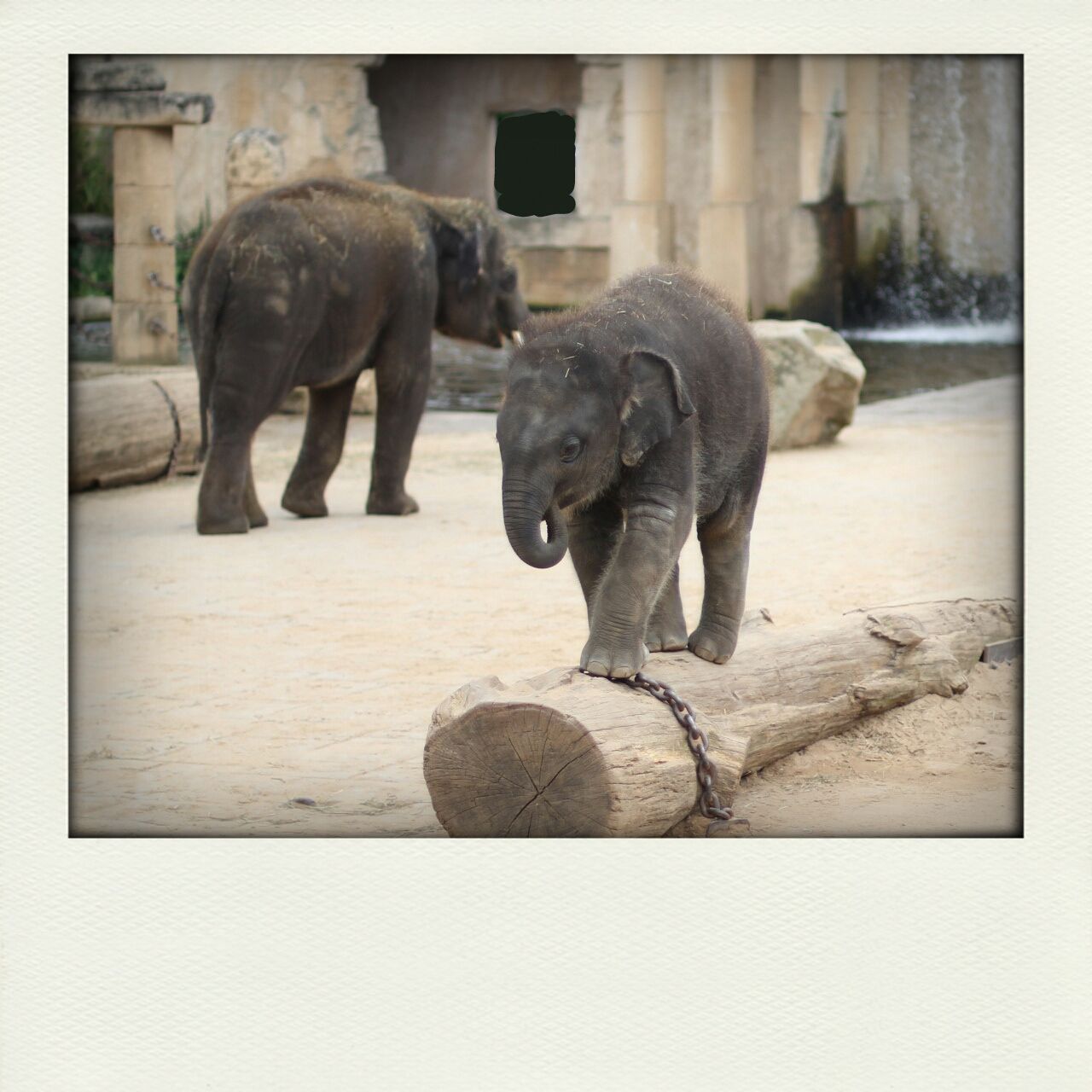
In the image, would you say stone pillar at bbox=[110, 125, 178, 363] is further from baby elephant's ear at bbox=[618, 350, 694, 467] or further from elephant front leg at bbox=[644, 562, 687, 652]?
baby elephant's ear at bbox=[618, 350, 694, 467]

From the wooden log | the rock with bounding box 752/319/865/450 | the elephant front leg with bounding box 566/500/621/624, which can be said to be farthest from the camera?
the rock with bounding box 752/319/865/450

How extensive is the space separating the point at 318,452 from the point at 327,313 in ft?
2.82

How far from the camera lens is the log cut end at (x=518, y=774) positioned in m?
3.65

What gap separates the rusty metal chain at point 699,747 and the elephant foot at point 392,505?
4976 millimetres

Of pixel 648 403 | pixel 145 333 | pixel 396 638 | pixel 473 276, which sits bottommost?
pixel 396 638

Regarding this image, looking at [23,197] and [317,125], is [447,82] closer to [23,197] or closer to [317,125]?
[317,125]

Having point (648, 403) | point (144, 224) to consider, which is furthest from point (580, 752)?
point (144, 224)

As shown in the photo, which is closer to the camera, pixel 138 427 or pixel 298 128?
pixel 138 427

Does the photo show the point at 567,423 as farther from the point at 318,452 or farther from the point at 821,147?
the point at 821,147

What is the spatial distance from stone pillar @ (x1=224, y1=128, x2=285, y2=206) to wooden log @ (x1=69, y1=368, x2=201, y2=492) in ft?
11.2

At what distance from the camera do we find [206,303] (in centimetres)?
802

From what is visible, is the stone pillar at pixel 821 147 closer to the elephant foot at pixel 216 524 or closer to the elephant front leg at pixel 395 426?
the elephant front leg at pixel 395 426

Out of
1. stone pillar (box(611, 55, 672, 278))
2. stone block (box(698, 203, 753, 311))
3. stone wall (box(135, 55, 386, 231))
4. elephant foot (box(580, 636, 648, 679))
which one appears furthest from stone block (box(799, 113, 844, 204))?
elephant foot (box(580, 636, 648, 679))

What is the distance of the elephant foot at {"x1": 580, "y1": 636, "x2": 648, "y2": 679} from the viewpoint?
3887mm
